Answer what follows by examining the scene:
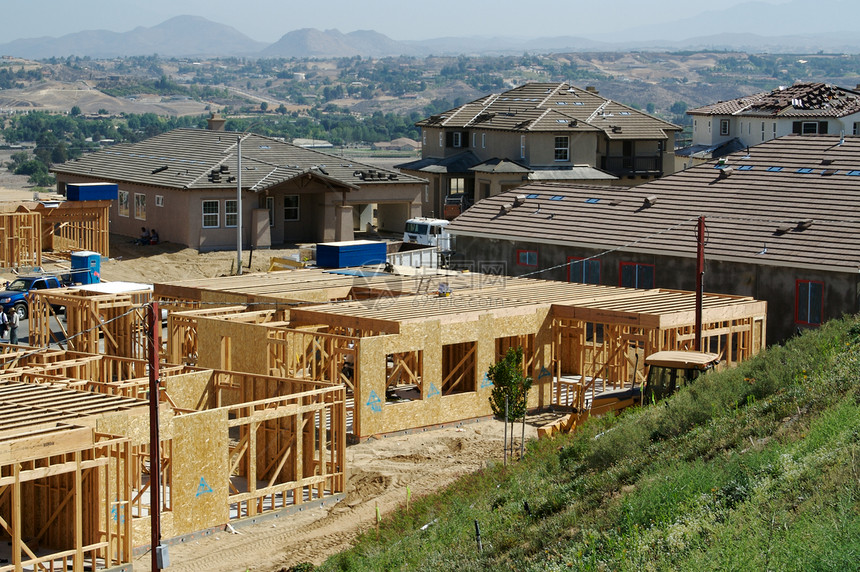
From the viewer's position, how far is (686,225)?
4006 centimetres

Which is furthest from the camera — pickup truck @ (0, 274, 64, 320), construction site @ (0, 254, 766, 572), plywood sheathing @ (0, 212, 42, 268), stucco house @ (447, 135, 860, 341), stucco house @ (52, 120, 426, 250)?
stucco house @ (52, 120, 426, 250)

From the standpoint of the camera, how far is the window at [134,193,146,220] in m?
59.8

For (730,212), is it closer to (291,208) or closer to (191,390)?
(191,390)

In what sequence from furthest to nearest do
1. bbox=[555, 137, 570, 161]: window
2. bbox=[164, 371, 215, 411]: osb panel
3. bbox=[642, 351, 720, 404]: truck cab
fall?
bbox=[555, 137, 570, 161]: window < bbox=[642, 351, 720, 404]: truck cab < bbox=[164, 371, 215, 411]: osb panel

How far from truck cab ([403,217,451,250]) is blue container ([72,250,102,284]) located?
55.2 ft

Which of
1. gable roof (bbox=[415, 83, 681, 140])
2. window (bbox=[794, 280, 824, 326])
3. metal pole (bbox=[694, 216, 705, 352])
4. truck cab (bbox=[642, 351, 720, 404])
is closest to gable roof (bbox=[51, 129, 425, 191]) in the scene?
gable roof (bbox=[415, 83, 681, 140])

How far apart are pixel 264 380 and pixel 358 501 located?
349 centimetres

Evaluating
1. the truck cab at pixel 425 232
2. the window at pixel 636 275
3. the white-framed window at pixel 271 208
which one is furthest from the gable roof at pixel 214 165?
the window at pixel 636 275

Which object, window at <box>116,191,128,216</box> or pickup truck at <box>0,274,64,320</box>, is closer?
pickup truck at <box>0,274,64,320</box>

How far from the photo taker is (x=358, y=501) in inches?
933

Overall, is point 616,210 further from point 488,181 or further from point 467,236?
point 488,181

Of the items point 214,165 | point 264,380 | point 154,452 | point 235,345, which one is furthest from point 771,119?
point 154,452

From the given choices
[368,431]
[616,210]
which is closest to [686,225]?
[616,210]

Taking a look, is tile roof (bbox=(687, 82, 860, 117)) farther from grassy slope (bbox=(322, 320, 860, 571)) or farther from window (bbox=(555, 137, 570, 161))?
grassy slope (bbox=(322, 320, 860, 571))
